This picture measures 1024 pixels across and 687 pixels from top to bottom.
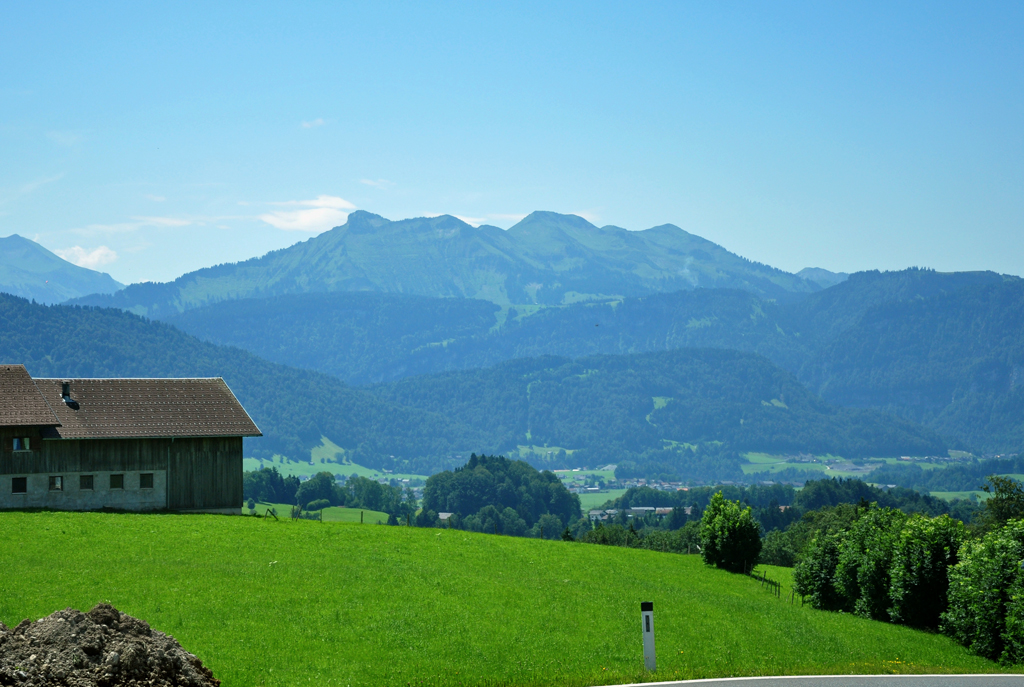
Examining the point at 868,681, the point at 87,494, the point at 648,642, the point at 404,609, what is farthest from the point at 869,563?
the point at 87,494

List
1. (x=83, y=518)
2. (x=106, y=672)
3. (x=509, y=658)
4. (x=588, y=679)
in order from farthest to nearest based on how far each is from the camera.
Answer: (x=83, y=518)
(x=509, y=658)
(x=588, y=679)
(x=106, y=672)

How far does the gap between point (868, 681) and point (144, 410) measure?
1948 inches

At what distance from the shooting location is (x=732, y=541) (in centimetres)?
6044

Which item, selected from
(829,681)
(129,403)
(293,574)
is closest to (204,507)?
(129,403)

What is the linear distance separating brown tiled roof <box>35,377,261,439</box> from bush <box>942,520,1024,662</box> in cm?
3809

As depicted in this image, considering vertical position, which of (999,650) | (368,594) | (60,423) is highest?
(60,423)

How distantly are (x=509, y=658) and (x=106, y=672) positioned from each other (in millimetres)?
14220

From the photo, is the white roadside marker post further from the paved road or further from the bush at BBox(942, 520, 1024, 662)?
the bush at BBox(942, 520, 1024, 662)

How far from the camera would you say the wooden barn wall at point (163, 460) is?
2069 inches

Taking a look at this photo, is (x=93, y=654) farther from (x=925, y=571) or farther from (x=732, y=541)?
(x=732, y=541)

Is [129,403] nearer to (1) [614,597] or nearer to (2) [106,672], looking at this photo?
(1) [614,597]

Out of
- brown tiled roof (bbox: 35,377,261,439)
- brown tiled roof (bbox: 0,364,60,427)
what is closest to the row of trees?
brown tiled roof (bbox: 35,377,261,439)

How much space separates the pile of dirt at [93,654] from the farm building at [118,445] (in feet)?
124

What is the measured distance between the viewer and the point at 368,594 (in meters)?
34.7
